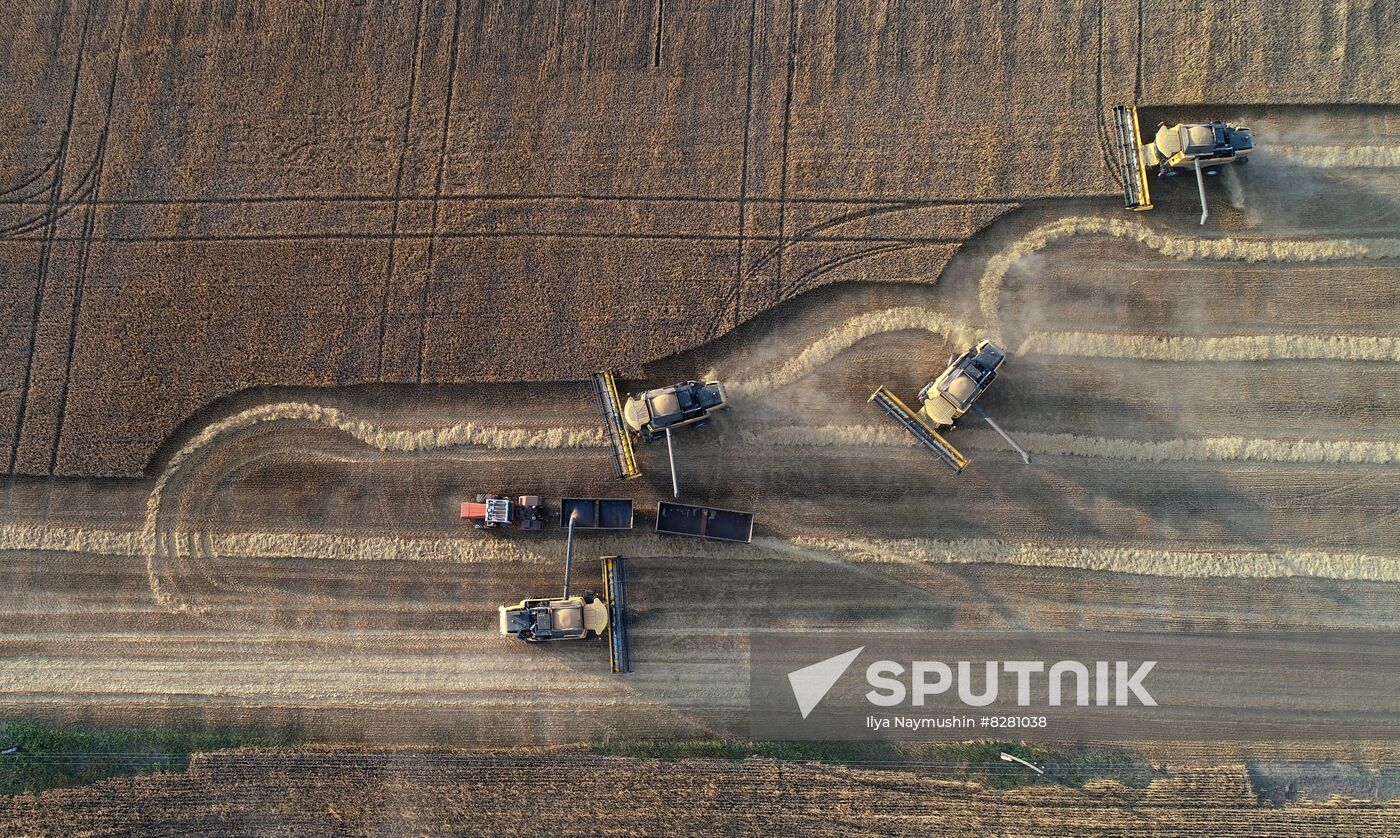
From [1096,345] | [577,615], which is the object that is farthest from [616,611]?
[1096,345]

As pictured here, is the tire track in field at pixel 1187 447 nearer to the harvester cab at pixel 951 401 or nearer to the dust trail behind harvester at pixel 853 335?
the harvester cab at pixel 951 401

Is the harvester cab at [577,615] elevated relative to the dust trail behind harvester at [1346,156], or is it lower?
lower

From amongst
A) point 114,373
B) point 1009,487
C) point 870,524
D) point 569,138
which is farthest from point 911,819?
point 114,373

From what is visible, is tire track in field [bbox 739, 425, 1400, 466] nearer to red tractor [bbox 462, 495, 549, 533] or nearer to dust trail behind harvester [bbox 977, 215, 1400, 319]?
dust trail behind harvester [bbox 977, 215, 1400, 319]

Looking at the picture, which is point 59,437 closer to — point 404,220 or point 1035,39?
point 404,220

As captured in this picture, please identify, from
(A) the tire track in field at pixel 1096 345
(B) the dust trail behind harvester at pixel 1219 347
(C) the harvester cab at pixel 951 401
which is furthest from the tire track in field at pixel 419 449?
(B) the dust trail behind harvester at pixel 1219 347

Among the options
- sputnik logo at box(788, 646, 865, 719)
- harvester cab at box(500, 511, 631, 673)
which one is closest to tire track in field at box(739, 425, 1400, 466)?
sputnik logo at box(788, 646, 865, 719)
